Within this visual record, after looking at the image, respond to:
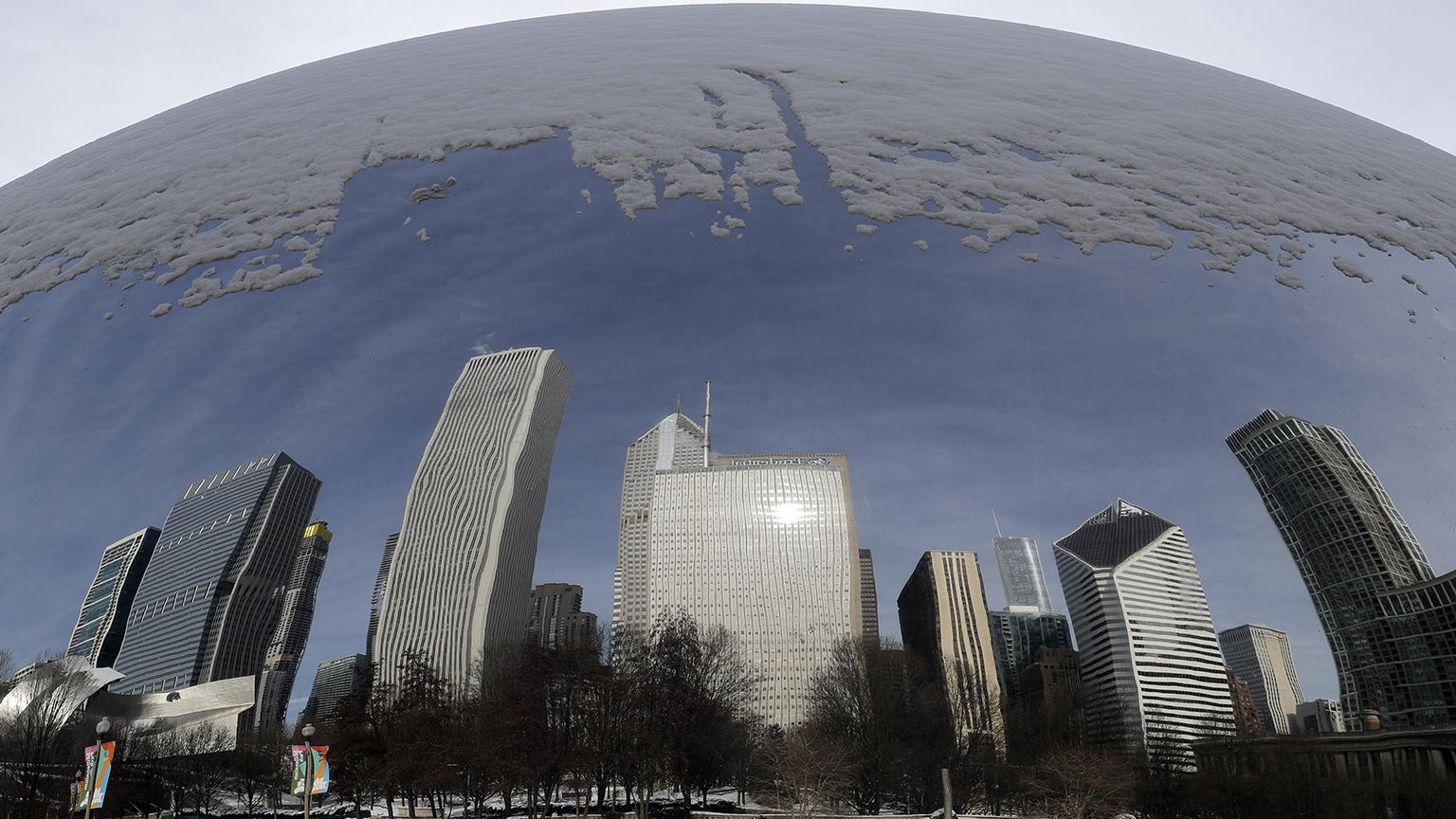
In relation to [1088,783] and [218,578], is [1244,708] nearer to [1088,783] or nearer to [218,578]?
[1088,783]

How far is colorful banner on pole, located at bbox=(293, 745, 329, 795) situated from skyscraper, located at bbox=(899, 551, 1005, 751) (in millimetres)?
9684

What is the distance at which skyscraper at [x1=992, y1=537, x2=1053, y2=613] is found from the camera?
7773 mm

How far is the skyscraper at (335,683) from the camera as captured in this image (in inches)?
343

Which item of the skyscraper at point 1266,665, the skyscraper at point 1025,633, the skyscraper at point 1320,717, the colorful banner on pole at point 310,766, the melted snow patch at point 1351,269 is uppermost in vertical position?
the melted snow patch at point 1351,269

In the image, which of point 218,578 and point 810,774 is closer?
point 218,578

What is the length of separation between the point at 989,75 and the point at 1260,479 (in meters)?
6.77

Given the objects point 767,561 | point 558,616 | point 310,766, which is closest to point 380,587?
point 558,616

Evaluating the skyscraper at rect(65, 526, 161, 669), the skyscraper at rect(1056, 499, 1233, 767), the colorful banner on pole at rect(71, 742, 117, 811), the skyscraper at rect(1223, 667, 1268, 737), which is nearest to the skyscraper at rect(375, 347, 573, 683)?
the skyscraper at rect(65, 526, 161, 669)

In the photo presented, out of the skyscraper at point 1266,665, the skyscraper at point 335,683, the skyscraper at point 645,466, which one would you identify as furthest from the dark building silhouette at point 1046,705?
the skyscraper at point 335,683

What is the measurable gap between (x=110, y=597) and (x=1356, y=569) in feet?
40.2

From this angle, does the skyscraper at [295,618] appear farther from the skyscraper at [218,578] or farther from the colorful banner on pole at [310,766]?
the colorful banner on pole at [310,766]

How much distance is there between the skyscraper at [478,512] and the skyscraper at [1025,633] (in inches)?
236

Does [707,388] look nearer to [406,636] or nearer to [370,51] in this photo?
[406,636]

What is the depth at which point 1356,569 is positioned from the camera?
7523mm
